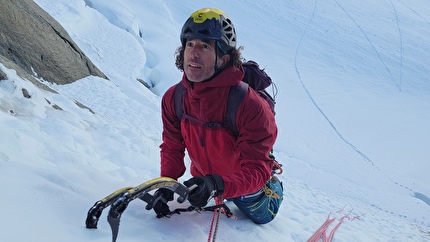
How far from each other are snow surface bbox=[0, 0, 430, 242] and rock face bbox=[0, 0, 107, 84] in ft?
1.15

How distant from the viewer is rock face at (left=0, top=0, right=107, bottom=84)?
702 cm

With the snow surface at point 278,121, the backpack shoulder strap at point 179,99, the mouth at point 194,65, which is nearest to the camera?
the snow surface at point 278,121

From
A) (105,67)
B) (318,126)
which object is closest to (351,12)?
(318,126)

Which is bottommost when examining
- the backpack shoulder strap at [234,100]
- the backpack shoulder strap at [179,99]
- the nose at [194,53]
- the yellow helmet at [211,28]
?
the backpack shoulder strap at [179,99]

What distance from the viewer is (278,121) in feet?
51.9

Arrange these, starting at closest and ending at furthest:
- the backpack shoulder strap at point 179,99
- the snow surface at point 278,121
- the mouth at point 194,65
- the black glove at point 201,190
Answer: the black glove at point 201,190, the snow surface at point 278,121, the mouth at point 194,65, the backpack shoulder strap at point 179,99

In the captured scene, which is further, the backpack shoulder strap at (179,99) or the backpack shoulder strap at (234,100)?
the backpack shoulder strap at (179,99)

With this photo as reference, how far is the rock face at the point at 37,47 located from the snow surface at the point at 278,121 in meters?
0.35

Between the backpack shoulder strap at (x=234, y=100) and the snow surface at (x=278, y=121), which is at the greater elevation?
the backpack shoulder strap at (x=234, y=100)

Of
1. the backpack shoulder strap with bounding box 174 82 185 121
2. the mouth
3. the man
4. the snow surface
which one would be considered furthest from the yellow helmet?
the snow surface

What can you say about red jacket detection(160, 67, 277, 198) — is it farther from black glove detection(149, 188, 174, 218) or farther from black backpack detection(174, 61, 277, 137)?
black glove detection(149, 188, 174, 218)

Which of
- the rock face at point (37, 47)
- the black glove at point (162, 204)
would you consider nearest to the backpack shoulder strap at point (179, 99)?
the black glove at point (162, 204)

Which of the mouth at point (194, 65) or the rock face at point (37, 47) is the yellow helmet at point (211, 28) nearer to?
the mouth at point (194, 65)

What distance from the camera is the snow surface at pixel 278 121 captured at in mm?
2936
